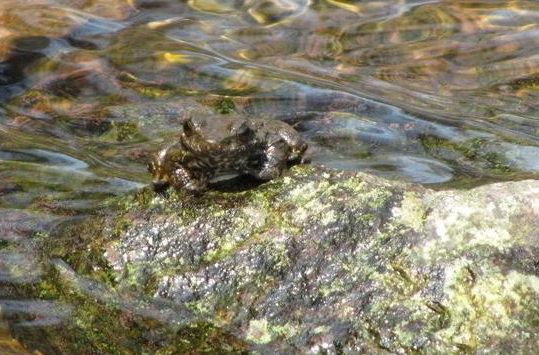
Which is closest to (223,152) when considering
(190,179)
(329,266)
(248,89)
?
(190,179)

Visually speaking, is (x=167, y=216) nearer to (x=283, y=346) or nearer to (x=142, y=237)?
(x=142, y=237)

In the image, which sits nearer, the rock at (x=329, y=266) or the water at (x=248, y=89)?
the rock at (x=329, y=266)

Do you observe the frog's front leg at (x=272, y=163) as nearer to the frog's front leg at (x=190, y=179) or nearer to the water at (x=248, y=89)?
the frog's front leg at (x=190, y=179)

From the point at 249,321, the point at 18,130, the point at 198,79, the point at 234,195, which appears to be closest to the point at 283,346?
the point at 249,321

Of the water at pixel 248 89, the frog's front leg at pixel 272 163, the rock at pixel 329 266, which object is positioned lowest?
the water at pixel 248 89

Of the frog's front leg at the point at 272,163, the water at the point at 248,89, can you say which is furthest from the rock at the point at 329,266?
the water at the point at 248,89

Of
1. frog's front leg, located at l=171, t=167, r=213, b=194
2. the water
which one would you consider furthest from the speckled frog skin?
the water

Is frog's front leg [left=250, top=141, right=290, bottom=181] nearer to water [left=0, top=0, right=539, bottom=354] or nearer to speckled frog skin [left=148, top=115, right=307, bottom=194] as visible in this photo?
speckled frog skin [left=148, top=115, right=307, bottom=194]
